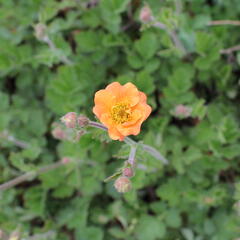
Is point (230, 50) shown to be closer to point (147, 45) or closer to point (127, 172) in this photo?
point (147, 45)

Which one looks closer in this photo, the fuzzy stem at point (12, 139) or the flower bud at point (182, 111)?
the flower bud at point (182, 111)

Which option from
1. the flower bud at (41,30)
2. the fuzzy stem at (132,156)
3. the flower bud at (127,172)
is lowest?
the flower bud at (127,172)

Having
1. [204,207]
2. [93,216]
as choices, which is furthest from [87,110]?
[204,207]

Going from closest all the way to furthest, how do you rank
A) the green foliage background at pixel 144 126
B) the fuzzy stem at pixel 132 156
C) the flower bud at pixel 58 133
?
the fuzzy stem at pixel 132 156, the flower bud at pixel 58 133, the green foliage background at pixel 144 126

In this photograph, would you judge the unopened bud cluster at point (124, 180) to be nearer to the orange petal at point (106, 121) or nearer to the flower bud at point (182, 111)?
the orange petal at point (106, 121)

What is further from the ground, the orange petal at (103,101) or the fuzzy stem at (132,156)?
the orange petal at (103,101)

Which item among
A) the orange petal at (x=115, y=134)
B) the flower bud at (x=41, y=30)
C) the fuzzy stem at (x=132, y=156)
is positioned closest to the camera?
the orange petal at (x=115, y=134)

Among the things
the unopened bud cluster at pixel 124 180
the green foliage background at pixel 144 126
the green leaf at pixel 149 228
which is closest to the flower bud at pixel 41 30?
the green foliage background at pixel 144 126

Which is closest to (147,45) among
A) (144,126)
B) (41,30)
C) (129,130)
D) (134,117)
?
(144,126)
